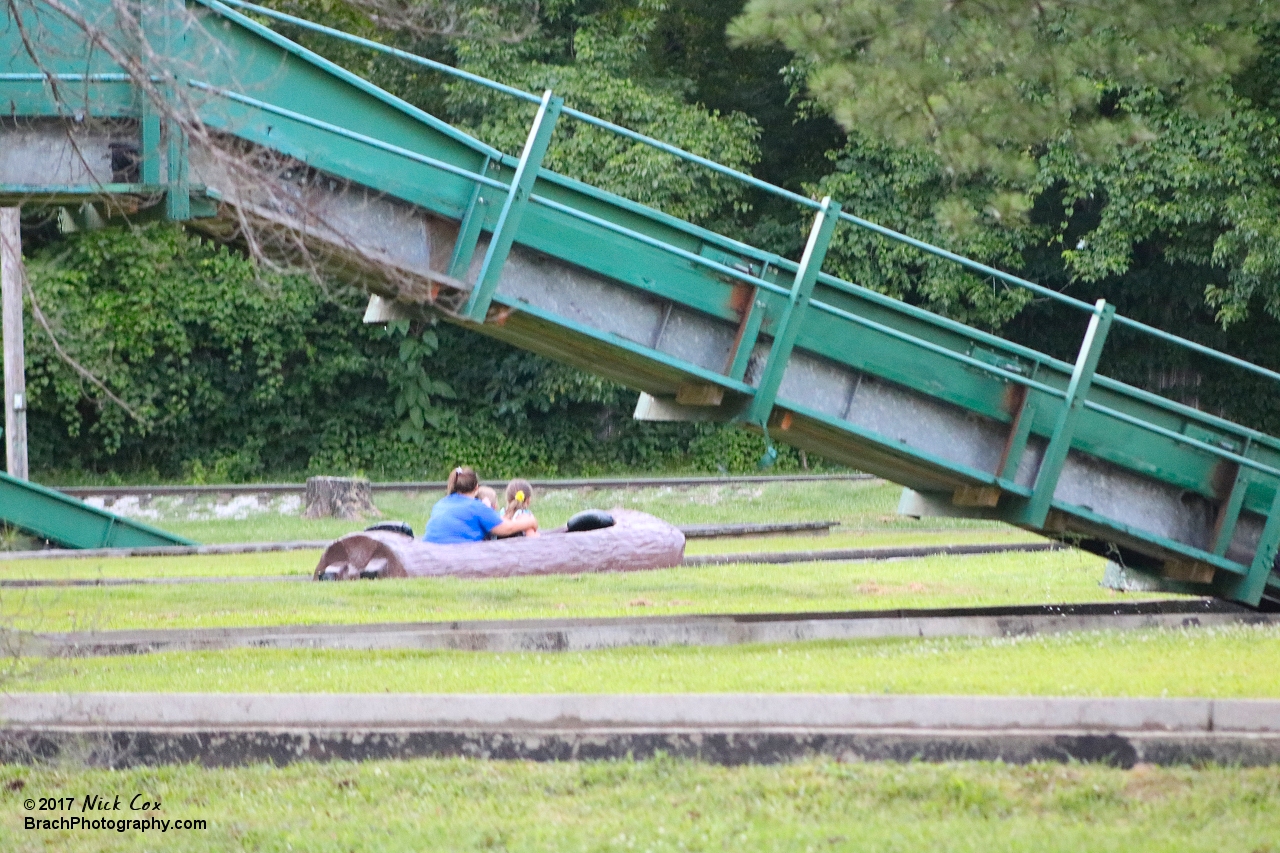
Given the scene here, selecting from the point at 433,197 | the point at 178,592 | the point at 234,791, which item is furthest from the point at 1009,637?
the point at 178,592

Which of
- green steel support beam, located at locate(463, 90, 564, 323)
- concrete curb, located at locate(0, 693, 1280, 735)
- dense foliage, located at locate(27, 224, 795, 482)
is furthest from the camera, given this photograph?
dense foliage, located at locate(27, 224, 795, 482)

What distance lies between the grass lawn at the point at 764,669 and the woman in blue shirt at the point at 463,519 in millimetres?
4497

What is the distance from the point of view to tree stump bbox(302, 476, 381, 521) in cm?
2361

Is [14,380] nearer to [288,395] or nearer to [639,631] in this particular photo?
[288,395]

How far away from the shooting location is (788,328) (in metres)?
9.24

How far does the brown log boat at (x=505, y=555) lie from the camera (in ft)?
44.1

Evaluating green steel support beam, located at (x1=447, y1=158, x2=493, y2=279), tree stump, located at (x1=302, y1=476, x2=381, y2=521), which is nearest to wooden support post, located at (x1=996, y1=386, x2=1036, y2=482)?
green steel support beam, located at (x1=447, y1=158, x2=493, y2=279)

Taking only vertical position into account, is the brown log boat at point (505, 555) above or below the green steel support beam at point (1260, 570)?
below

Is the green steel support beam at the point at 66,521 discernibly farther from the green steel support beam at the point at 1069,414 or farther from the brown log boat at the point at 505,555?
the green steel support beam at the point at 1069,414

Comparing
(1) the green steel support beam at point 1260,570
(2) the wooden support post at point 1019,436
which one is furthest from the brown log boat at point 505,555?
(1) the green steel support beam at point 1260,570

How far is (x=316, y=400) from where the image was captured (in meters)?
33.8

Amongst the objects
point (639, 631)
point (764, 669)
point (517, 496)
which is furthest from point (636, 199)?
point (764, 669)

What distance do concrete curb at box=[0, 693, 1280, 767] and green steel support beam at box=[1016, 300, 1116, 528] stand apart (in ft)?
10.0

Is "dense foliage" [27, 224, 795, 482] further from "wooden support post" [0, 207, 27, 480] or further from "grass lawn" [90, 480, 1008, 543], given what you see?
"wooden support post" [0, 207, 27, 480]
